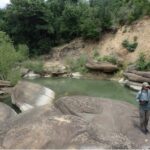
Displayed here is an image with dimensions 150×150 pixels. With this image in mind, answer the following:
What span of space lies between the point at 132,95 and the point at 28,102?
9.27 meters

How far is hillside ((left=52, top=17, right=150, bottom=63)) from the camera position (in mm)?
39719

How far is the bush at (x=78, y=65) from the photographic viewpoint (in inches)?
1526

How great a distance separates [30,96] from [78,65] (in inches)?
763

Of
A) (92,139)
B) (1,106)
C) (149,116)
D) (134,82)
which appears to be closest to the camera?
(92,139)

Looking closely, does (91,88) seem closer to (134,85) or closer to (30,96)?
(134,85)

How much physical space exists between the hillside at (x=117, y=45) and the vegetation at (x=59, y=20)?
0.96 metres

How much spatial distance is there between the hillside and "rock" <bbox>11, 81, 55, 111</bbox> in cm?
1782

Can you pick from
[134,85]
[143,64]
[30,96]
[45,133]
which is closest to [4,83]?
[30,96]

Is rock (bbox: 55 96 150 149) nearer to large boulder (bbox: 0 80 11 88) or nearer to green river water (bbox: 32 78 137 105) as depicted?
green river water (bbox: 32 78 137 105)

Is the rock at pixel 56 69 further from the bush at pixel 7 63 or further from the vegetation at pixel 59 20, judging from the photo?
the bush at pixel 7 63

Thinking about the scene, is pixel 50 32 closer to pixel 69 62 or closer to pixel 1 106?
pixel 69 62

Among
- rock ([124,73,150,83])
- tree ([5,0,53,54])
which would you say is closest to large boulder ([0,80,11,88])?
rock ([124,73,150,83])

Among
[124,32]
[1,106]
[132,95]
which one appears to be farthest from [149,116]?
[124,32]

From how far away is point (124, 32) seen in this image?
43.7 metres
